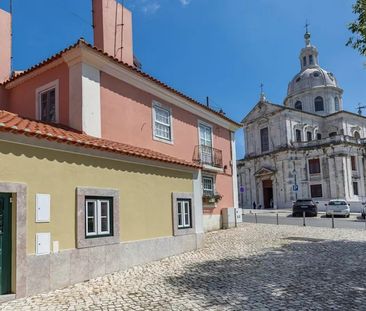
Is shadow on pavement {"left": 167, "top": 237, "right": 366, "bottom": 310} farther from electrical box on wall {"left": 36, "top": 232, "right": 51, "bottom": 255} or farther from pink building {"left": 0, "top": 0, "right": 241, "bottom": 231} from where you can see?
Answer: pink building {"left": 0, "top": 0, "right": 241, "bottom": 231}

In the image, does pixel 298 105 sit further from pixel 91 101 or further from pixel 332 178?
pixel 91 101

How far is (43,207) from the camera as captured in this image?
23.5 ft

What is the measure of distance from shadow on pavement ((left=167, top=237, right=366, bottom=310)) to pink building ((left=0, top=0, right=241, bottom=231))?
524 centimetres

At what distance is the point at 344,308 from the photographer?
18.1 feet

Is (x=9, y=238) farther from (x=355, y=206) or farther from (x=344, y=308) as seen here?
(x=355, y=206)

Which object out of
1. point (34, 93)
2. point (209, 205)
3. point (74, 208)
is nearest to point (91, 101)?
point (34, 93)

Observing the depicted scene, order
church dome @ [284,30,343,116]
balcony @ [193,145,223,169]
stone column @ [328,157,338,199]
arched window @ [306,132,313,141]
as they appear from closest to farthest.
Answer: balcony @ [193,145,223,169]
stone column @ [328,157,338,199]
arched window @ [306,132,313,141]
church dome @ [284,30,343,116]

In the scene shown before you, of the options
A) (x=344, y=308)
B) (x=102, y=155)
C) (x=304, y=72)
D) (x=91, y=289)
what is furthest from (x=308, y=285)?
(x=304, y=72)

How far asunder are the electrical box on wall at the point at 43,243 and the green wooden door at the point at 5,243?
526mm

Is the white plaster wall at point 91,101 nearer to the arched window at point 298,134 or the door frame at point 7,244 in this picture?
the door frame at point 7,244

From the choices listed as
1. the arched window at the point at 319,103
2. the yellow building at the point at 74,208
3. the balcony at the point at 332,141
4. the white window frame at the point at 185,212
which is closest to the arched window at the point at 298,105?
the arched window at the point at 319,103

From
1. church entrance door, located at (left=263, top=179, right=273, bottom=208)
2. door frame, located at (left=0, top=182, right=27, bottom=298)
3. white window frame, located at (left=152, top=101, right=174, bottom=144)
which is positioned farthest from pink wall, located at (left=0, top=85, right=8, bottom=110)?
church entrance door, located at (left=263, top=179, right=273, bottom=208)

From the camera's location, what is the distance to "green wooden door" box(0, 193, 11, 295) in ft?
21.2

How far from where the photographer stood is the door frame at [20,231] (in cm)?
650
